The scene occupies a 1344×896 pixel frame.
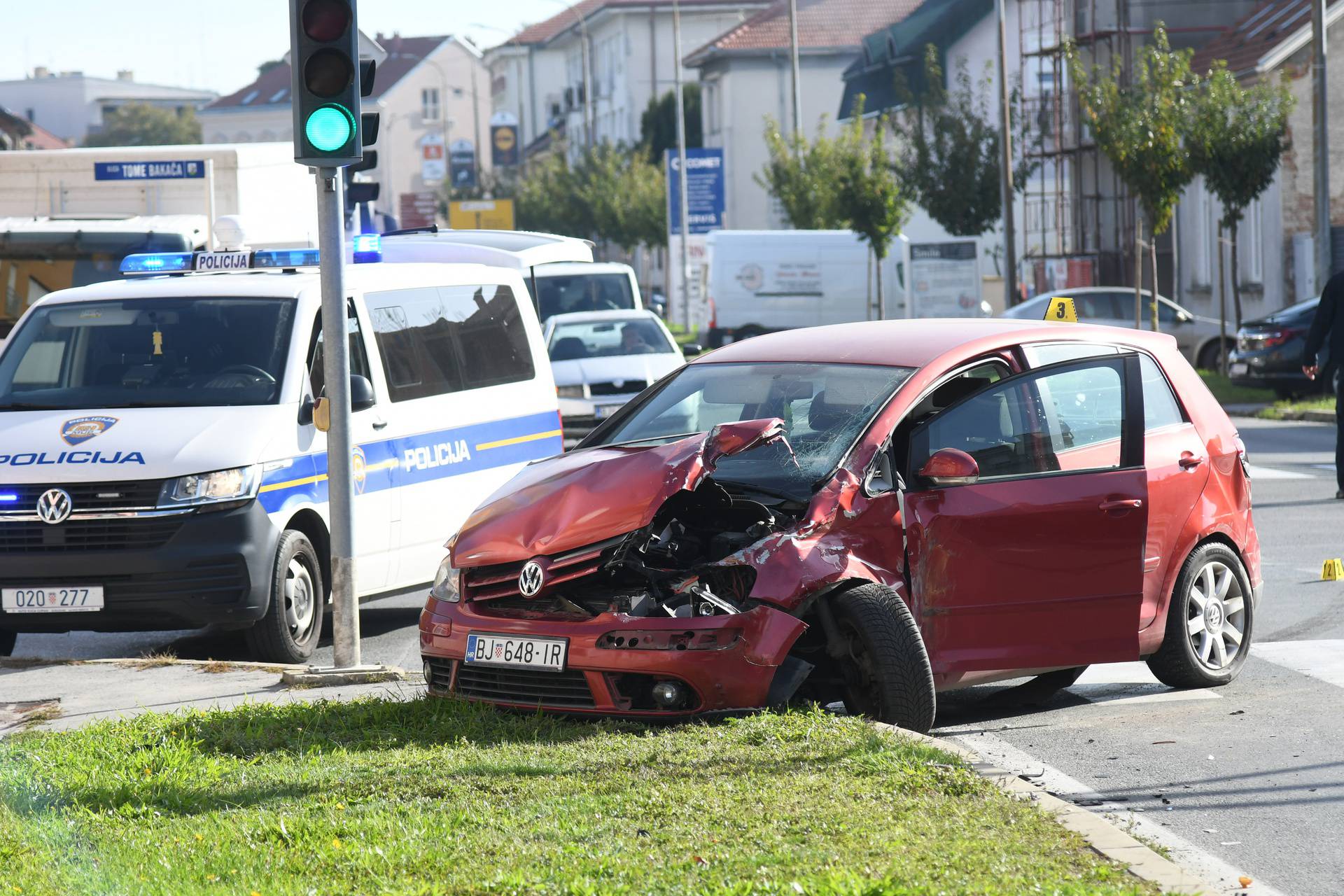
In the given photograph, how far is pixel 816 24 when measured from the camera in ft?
241

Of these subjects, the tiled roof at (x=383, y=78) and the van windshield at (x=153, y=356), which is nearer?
the van windshield at (x=153, y=356)

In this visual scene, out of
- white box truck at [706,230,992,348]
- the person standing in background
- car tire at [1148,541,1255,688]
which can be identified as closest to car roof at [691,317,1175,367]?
car tire at [1148,541,1255,688]

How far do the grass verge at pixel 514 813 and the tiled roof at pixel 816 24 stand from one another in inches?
2568

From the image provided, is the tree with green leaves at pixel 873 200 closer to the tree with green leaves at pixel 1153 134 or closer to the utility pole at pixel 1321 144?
the tree with green leaves at pixel 1153 134

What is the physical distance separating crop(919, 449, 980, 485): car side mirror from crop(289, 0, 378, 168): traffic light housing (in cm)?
299

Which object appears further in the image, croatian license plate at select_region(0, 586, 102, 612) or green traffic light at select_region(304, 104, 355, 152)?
croatian license plate at select_region(0, 586, 102, 612)

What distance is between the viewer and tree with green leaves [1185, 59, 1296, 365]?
2967 centimetres

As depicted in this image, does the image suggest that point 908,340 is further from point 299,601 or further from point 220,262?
point 220,262

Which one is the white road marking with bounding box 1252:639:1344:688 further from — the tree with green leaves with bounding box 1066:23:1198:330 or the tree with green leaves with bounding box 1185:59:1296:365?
the tree with green leaves with bounding box 1185:59:1296:365

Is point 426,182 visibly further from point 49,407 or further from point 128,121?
point 49,407

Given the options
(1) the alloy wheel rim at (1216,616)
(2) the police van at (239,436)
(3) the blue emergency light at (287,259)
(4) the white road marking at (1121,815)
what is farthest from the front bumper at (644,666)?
(3) the blue emergency light at (287,259)

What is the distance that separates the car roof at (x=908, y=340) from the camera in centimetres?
759

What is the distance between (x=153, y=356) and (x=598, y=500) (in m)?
4.04

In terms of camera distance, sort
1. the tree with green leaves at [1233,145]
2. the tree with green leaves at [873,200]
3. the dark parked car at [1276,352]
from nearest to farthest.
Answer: the dark parked car at [1276,352], the tree with green leaves at [1233,145], the tree with green leaves at [873,200]
